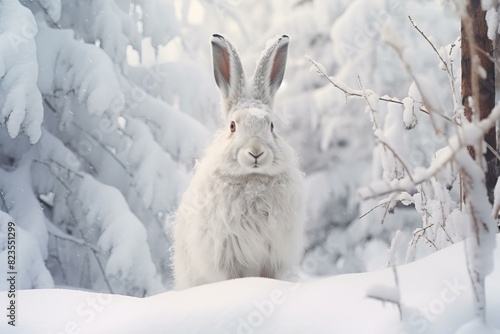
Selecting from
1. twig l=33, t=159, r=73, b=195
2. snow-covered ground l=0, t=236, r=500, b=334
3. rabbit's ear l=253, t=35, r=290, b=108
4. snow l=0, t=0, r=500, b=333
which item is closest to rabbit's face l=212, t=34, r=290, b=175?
rabbit's ear l=253, t=35, r=290, b=108

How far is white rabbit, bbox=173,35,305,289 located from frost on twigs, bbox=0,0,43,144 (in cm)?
118

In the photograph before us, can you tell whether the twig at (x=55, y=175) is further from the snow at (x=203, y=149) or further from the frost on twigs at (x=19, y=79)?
the frost on twigs at (x=19, y=79)

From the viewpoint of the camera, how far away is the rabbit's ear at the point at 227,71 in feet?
8.35

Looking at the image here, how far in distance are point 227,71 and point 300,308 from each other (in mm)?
1459

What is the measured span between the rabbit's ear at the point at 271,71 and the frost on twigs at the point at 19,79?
1.36m

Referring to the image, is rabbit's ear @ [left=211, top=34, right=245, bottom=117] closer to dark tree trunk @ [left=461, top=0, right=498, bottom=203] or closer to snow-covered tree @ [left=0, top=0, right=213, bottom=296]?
dark tree trunk @ [left=461, top=0, right=498, bottom=203]

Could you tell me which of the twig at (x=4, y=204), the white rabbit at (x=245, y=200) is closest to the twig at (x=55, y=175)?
the twig at (x=4, y=204)

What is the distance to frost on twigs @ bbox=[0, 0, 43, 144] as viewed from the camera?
10.1 feet

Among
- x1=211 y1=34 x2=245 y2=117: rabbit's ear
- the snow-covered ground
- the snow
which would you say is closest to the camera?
the snow-covered ground

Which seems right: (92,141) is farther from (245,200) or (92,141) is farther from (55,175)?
(245,200)

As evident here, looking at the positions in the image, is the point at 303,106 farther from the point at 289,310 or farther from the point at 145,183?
the point at 289,310

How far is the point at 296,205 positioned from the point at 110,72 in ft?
6.33

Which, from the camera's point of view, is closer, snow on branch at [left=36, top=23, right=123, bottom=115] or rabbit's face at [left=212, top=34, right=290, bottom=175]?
rabbit's face at [left=212, top=34, right=290, bottom=175]

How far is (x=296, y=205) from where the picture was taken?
2.50 m
